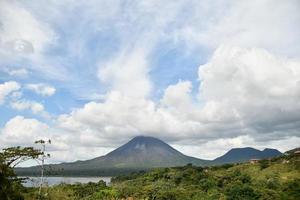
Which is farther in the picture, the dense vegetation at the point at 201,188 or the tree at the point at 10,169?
the dense vegetation at the point at 201,188

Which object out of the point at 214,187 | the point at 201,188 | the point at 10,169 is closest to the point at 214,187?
the point at 214,187

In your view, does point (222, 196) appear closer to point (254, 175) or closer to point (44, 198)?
point (254, 175)

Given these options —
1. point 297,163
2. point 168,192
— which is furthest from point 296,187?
point 297,163

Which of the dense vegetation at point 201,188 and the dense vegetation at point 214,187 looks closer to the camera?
the dense vegetation at point 201,188

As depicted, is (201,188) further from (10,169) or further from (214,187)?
(10,169)

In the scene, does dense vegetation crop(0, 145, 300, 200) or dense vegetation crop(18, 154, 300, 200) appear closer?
dense vegetation crop(0, 145, 300, 200)

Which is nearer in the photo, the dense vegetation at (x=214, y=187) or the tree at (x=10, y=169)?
the tree at (x=10, y=169)

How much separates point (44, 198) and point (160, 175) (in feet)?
196

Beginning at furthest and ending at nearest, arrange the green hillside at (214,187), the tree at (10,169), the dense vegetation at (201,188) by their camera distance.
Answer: the green hillside at (214,187) → the dense vegetation at (201,188) → the tree at (10,169)

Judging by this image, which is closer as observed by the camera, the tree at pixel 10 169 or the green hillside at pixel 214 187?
the tree at pixel 10 169

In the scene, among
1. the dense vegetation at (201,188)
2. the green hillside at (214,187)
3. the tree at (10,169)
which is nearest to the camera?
the tree at (10,169)

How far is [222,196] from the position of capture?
174 feet

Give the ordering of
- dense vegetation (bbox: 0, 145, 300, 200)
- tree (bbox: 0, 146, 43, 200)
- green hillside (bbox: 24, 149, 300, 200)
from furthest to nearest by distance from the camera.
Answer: green hillside (bbox: 24, 149, 300, 200), dense vegetation (bbox: 0, 145, 300, 200), tree (bbox: 0, 146, 43, 200)

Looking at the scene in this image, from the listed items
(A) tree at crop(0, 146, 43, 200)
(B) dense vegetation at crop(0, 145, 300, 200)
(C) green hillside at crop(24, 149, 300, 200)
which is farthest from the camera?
(C) green hillside at crop(24, 149, 300, 200)
